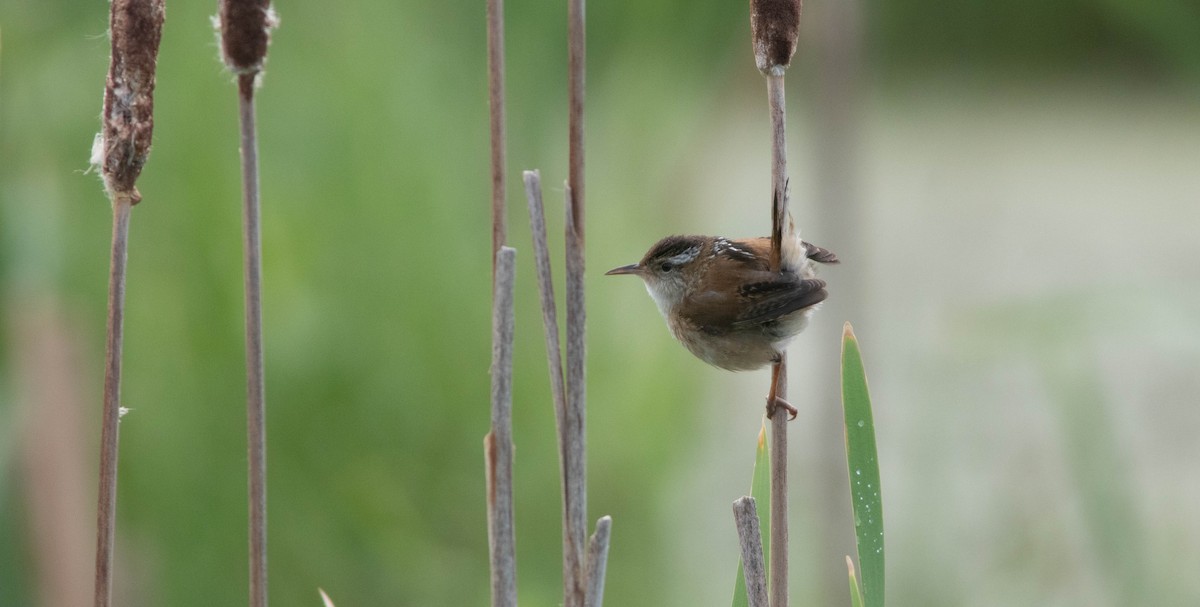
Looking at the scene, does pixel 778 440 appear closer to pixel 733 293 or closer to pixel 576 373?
pixel 576 373

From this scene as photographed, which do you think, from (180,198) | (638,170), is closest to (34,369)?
(180,198)

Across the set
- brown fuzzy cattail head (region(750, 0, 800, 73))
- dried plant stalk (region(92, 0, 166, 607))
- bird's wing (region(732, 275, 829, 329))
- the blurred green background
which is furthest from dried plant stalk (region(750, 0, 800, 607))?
the blurred green background

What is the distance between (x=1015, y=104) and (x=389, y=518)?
521 centimetres

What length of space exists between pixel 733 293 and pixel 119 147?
2.52 ft

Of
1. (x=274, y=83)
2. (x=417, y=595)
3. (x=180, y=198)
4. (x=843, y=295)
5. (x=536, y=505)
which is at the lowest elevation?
(x=417, y=595)

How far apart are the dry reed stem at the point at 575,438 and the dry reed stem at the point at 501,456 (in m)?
0.04

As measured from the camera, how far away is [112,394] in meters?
0.83

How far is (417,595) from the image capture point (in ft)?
6.40

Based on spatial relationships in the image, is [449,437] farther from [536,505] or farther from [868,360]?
[868,360]

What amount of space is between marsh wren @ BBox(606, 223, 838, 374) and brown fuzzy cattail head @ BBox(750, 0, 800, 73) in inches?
14.0

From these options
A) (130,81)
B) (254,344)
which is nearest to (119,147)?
(130,81)

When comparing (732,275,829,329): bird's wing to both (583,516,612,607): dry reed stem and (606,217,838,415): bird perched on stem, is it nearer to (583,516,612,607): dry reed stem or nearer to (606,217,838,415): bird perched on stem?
(606,217,838,415): bird perched on stem

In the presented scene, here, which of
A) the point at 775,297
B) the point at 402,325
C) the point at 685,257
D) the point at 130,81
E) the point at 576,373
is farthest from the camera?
Result: the point at 402,325

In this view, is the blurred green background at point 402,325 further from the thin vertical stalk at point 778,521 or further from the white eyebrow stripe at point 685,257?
the thin vertical stalk at point 778,521
